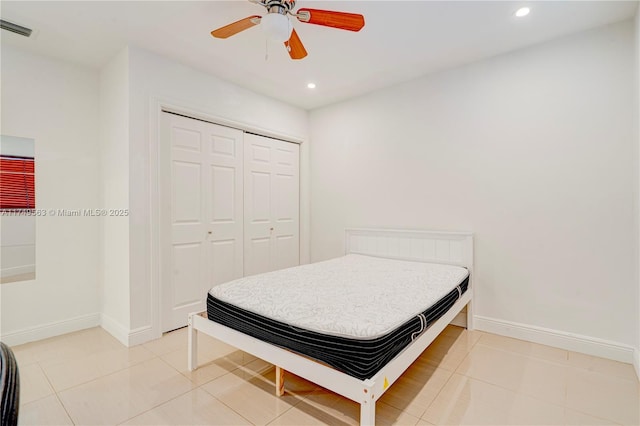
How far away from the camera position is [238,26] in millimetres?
1919

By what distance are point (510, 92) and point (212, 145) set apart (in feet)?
9.64

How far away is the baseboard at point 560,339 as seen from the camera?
2.32 m

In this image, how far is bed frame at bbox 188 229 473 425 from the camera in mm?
1430

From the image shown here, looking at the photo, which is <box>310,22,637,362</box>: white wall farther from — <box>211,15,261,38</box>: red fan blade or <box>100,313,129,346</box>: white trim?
<box>100,313,129,346</box>: white trim

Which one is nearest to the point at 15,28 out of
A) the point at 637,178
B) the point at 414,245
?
the point at 414,245

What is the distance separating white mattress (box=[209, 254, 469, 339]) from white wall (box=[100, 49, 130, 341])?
1211 millimetres

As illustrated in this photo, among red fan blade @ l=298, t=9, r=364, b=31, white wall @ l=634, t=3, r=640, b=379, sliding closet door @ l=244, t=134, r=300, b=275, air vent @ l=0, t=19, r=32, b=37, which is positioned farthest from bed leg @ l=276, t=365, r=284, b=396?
air vent @ l=0, t=19, r=32, b=37

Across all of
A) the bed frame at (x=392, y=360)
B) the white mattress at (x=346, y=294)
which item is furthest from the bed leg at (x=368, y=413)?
the white mattress at (x=346, y=294)

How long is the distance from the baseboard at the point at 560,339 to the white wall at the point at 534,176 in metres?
0.01

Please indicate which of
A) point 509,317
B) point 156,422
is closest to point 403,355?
point 156,422

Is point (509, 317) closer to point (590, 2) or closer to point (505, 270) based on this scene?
point (505, 270)

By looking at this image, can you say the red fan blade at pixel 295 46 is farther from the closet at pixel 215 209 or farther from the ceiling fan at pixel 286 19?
the closet at pixel 215 209

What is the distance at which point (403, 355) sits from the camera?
1.64 metres

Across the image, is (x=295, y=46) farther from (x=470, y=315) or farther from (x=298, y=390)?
(x=470, y=315)
